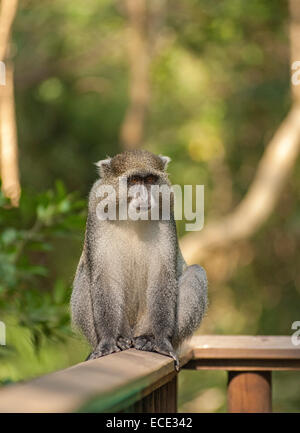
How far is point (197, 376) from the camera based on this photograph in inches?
488

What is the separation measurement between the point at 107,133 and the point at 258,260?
194 inches

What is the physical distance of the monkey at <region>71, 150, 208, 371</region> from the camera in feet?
11.8

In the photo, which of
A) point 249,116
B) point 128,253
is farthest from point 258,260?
point 128,253

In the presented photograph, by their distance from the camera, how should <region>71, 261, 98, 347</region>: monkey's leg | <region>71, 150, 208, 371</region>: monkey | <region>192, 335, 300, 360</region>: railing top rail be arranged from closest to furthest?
<region>192, 335, 300, 360</region>: railing top rail
<region>71, 150, 208, 371</region>: monkey
<region>71, 261, 98, 347</region>: monkey's leg

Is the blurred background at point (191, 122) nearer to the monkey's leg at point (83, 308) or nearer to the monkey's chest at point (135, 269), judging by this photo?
the monkey's leg at point (83, 308)

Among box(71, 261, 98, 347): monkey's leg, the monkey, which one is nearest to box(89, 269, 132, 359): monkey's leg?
the monkey

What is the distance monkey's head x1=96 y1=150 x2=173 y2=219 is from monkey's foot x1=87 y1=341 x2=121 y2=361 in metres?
0.70

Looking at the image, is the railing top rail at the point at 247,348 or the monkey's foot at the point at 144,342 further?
the monkey's foot at the point at 144,342

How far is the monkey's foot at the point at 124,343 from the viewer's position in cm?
345

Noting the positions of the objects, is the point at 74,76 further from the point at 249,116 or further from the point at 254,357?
the point at 254,357

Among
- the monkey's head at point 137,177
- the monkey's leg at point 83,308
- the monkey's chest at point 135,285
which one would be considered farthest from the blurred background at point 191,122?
→ the monkey's head at point 137,177

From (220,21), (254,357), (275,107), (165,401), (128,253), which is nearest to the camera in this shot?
(165,401)

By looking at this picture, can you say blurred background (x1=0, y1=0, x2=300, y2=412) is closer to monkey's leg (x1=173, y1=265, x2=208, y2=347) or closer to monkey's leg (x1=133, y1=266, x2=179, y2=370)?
monkey's leg (x1=173, y1=265, x2=208, y2=347)

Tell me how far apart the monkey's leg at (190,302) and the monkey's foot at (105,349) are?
44 centimetres
